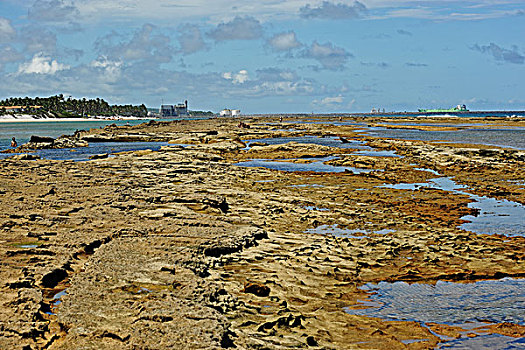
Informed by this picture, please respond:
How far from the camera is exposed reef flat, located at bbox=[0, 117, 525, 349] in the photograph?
8.41 m

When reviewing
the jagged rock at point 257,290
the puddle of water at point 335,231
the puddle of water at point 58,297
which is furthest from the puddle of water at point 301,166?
the puddle of water at point 58,297

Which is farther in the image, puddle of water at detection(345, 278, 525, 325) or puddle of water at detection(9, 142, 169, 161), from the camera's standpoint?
puddle of water at detection(9, 142, 169, 161)

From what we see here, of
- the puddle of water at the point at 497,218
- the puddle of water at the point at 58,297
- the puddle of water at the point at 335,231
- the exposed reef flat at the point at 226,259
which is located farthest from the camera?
the puddle of water at the point at 497,218

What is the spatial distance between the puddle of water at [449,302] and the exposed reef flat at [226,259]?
256mm

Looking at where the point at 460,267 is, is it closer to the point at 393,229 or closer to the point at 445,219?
the point at 393,229

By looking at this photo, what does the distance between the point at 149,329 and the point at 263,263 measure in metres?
4.52

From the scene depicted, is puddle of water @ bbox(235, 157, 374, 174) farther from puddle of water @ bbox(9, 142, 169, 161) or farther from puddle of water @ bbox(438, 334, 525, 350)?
puddle of water @ bbox(438, 334, 525, 350)

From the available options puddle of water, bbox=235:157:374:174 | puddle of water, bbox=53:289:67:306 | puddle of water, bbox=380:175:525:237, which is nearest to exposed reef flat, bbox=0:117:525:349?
puddle of water, bbox=53:289:67:306

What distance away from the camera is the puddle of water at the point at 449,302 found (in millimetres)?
9742

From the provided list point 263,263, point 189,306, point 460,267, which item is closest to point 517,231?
point 460,267

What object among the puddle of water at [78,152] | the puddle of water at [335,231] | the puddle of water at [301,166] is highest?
the puddle of water at [301,166]

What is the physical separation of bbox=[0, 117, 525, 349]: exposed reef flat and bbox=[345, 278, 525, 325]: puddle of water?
0.26m

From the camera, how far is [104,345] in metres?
7.61

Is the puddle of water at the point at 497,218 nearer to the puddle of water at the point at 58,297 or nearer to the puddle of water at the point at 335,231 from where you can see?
the puddle of water at the point at 335,231
